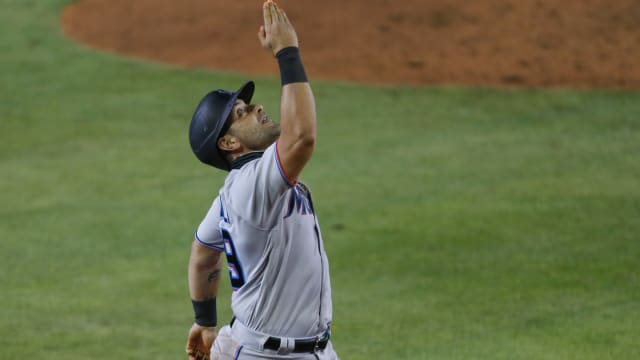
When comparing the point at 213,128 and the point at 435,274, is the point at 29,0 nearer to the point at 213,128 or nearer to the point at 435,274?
the point at 435,274

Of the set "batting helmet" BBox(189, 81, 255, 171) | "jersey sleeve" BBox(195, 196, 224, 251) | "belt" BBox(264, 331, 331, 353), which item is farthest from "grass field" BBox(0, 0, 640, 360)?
"batting helmet" BBox(189, 81, 255, 171)

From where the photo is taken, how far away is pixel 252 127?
Result: 530cm

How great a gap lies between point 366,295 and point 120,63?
11403 mm

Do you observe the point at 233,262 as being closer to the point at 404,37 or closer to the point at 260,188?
the point at 260,188

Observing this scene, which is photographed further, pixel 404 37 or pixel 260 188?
pixel 404 37

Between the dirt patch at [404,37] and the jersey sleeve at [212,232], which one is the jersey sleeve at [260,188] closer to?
the jersey sleeve at [212,232]

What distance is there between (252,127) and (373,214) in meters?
7.42

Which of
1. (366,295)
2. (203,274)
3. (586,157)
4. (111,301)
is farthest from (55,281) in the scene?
(586,157)

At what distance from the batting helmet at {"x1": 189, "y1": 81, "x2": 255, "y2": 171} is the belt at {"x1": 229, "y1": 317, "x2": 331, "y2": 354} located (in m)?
0.77

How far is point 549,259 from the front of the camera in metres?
11.1

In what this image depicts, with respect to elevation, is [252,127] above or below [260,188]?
above

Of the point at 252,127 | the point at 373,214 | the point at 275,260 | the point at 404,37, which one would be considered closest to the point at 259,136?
the point at 252,127

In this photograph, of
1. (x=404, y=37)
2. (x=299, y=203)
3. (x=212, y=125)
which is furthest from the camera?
(x=404, y=37)

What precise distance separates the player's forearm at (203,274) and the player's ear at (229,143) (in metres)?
0.65
